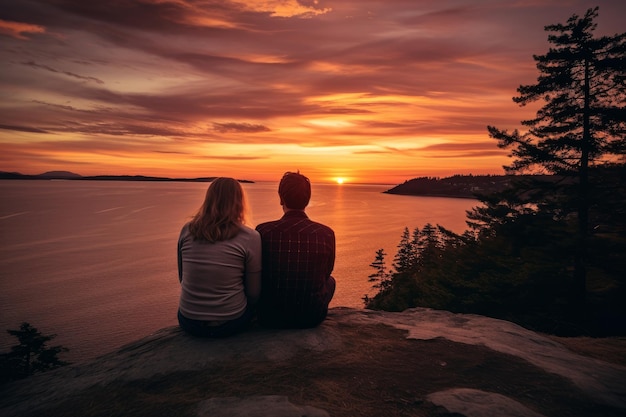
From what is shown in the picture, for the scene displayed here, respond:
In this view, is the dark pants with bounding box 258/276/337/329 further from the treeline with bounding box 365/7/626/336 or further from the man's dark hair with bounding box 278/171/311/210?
the treeline with bounding box 365/7/626/336

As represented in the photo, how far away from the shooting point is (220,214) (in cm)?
383

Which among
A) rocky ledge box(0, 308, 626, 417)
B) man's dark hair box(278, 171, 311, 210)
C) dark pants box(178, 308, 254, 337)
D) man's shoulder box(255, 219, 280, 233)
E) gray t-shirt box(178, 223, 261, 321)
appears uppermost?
man's dark hair box(278, 171, 311, 210)

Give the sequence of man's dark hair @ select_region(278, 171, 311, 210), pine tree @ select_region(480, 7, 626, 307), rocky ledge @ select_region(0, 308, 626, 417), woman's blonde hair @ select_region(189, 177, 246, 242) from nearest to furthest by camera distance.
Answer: rocky ledge @ select_region(0, 308, 626, 417) < woman's blonde hair @ select_region(189, 177, 246, 242) < man's dark hair @ select_region(278, 171, 311, 210) < pine tree @ select_region(480, 7, 626, 307)

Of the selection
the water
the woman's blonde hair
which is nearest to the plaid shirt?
the woman's blonde hair

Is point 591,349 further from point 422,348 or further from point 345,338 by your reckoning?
point 345,338

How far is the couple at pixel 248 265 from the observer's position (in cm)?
380

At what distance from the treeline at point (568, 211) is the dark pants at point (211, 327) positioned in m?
15.8

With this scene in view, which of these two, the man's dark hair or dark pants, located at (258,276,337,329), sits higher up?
the man's dark hair

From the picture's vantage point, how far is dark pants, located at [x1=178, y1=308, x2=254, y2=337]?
3992 millimetres

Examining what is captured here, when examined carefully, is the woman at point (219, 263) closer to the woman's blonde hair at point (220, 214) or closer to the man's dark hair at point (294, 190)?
the woman's blonde hair at point (220, 214)

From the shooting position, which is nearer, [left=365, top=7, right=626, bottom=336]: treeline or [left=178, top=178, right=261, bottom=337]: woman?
[left=178, top=178, right=261, bottom=337]: woman

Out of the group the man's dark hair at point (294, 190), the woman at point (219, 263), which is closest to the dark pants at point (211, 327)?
the woman at point (219, 263)

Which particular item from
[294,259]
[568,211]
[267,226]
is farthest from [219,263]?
[568,211]

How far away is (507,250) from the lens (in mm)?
18000
